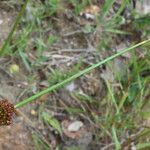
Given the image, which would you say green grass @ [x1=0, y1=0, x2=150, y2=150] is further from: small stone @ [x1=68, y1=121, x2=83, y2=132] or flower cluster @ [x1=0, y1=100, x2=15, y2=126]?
flower cluster @ [x1=0, y1=100, x2=15, y2=126]

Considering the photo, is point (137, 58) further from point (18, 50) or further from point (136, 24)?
point (18, 50)

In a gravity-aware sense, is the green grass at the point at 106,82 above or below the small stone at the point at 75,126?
above

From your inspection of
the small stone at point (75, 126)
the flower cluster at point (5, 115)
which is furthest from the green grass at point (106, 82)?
the flower cluster at point (5, 115)

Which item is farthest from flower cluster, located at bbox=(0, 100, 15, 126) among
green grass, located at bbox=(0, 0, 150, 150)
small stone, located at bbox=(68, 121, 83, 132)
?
small stone, located at bbox=(68, 121, 83, 132)

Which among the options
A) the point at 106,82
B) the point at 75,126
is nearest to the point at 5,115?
the point at 75,126

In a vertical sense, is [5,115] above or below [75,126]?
above

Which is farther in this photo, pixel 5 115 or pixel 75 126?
pixel 75 126

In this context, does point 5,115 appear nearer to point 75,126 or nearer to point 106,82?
point 75,126

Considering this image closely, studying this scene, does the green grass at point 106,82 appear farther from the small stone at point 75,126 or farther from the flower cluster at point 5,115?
the flower cluster at point 5,115

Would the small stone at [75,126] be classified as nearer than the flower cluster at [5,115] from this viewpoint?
No
